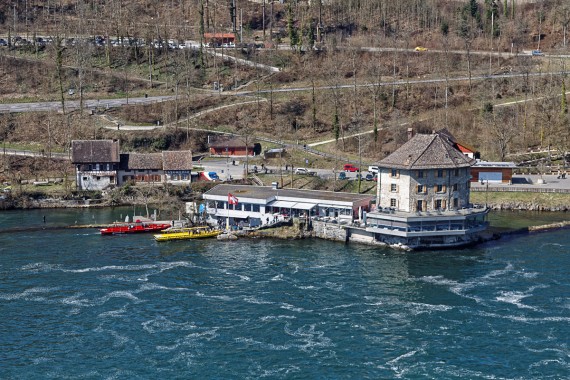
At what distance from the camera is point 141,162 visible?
14450 cm

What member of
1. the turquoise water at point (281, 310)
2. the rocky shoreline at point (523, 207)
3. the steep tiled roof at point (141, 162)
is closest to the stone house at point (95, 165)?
the steep tiled roof at point (141, 162)

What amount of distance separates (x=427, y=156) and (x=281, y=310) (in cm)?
3872

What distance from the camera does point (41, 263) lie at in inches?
3848

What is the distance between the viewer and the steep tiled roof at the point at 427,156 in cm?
10644

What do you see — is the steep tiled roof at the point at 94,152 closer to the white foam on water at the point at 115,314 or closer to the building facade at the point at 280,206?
the building facade at the point at 280,206

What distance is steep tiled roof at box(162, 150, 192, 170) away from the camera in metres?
142

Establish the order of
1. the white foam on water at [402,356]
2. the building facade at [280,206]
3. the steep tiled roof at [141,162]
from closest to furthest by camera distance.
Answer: the white foam on water at [402,356] < the building facade at [280,206] < the steep tiled roof at [141,162]

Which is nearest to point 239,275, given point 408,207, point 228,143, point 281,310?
point 281,310

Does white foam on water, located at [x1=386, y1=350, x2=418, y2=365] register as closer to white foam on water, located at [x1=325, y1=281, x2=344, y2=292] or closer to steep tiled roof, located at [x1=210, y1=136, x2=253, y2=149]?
white foam on water, located at [x1=325, y1=281, x2=344, y2=292]

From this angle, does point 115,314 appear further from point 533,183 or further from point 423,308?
point 533,183

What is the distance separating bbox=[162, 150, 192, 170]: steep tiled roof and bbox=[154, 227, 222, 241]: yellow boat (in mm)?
30673

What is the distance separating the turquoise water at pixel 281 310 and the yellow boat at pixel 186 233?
80.8 inches

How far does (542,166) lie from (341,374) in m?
95.0

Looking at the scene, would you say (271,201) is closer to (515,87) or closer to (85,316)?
(85,316)
